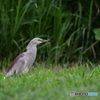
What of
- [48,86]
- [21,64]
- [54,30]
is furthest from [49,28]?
[48,86]

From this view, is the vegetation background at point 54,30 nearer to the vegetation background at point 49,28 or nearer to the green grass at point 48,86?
the vegetation background at point 49,28

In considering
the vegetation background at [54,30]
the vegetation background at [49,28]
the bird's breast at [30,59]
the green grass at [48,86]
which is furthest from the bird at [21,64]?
the vegetation background at [49,28]

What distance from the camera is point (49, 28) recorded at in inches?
370

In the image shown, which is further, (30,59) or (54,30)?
(54,30)

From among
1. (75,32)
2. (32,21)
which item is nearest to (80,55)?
(75,32)

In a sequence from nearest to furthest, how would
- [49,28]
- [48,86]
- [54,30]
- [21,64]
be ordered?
[48,86] → [21,64] → [54,30] → [49,28]

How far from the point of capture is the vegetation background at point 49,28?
29.2 ft

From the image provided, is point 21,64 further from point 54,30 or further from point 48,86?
point 48,86

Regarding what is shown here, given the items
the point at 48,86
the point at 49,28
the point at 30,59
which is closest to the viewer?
the point at 48,86

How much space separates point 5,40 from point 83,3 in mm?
1986

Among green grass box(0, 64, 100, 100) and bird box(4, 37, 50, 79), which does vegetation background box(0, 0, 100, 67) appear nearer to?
bird box(4, 37, 50, 79)

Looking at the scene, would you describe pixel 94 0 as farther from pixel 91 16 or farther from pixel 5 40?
pixel 5 40

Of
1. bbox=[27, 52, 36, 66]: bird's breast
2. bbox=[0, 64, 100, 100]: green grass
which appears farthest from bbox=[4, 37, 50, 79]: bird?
bbox=[0, 64, 100, 100]: green grass

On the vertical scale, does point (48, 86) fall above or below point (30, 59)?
above
